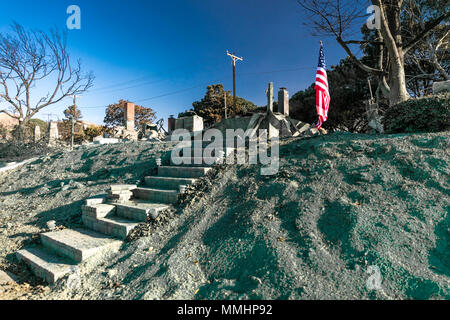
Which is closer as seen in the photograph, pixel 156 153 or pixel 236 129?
pixel 156 153

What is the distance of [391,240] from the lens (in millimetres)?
2529

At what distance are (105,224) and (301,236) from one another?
308 cm

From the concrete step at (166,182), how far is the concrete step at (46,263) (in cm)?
205

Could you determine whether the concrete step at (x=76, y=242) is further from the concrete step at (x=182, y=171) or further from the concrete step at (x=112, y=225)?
the concrete step at (x=182, y=171)

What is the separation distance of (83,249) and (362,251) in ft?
11.1

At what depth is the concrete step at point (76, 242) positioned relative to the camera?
130 inches

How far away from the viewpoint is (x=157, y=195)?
15.1 ft

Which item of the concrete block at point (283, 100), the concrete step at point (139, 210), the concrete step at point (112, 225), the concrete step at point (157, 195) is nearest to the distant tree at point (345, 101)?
the concrete block at point (283, 100)

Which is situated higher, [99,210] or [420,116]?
[420,116]

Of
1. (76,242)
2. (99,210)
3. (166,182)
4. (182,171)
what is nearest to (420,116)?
(182,171)

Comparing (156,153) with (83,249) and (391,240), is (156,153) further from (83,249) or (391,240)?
(391,240)

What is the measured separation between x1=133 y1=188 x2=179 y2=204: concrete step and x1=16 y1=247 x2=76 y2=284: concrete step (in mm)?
1647

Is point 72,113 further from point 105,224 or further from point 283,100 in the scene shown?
point 105,224
